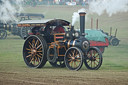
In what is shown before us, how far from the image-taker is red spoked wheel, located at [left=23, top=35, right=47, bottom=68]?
514 inches

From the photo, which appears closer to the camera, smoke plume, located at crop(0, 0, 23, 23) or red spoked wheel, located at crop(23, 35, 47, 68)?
red spoked wheel, located at crop(23, 35, 47, 68)

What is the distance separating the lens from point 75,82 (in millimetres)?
9227

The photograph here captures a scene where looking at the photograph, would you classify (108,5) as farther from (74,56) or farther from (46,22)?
(74,56)

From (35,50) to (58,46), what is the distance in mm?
970

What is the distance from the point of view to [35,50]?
529 inches

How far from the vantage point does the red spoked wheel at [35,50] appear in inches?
514

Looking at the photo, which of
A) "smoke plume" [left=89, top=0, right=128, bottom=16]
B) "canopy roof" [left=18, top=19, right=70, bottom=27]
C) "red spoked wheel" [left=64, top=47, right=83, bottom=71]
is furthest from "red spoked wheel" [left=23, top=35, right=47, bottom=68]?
"smoke plume" [left=89, top=0, right=128, bottom=16]

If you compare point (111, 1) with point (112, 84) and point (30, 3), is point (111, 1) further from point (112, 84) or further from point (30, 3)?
point (30, 3)

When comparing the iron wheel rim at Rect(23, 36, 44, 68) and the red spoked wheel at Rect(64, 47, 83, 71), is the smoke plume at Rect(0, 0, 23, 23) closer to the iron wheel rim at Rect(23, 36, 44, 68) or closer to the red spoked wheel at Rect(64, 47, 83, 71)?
the iron wheel rim at Rect(23, 36, 44, 68)

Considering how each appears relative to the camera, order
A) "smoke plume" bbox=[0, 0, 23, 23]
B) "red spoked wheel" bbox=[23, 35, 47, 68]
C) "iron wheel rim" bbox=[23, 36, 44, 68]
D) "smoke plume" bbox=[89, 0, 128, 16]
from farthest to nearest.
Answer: "smoke plume" bbox=[0, 0, 23, 23] → "smoke plume" bbox=[89, 0, 128, 16] → "iron wheel rim" bbox=[23, 36, 44, 68] → "red spoked wheel" bbox=[23, 35, 47, 68]

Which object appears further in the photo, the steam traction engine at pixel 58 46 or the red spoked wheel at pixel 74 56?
the steam traction engine at pixel 58 46

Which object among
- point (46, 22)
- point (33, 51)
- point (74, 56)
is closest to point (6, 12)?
point (33, 51)

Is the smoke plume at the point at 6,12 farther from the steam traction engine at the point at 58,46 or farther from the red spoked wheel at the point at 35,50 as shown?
the steam traction engine at the point at 58,46

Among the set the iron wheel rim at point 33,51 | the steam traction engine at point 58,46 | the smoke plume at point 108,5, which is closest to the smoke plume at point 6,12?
the smoke plume at point 108,5
